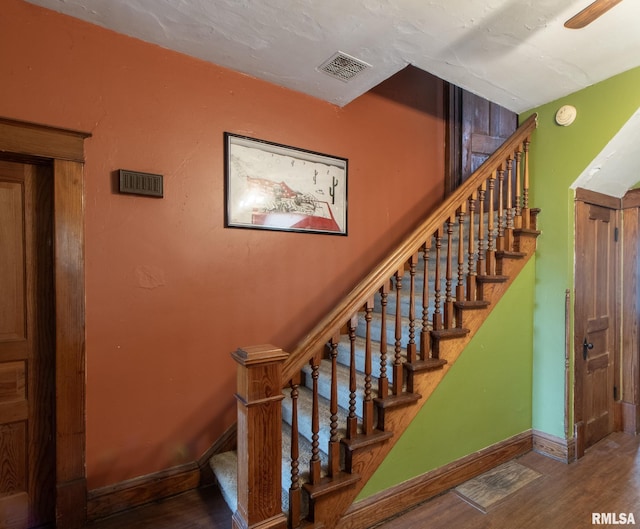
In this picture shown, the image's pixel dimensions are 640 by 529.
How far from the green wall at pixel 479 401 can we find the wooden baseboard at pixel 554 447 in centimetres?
11

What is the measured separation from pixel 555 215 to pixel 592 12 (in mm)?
1538

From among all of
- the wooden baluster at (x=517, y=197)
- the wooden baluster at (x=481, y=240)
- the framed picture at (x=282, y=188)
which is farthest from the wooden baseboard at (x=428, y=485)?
the framed picture at (x=282, y=188)

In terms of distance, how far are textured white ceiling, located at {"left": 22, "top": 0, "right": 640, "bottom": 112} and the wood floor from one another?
257cm

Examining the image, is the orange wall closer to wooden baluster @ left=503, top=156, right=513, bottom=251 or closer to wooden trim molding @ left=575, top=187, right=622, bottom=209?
wooden baluster @ left=503, top=156, right=513, bottom=251

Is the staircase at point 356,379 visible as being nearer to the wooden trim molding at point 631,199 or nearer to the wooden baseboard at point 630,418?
the wooden trim molding at point 631,199

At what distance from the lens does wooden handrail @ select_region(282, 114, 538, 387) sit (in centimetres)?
157

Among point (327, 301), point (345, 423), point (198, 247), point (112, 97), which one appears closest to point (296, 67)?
point (112, 97)

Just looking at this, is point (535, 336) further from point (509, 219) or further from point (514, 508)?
point (514, 508)

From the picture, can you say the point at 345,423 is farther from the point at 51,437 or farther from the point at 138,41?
the point at 138,41

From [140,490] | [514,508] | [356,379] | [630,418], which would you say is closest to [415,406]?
[356,379]

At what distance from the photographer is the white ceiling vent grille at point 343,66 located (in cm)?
203

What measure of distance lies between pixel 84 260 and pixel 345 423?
1.63m

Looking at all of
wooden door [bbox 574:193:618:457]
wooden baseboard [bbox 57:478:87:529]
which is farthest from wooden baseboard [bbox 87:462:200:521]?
wooden door [bbox 574:193:618:457]

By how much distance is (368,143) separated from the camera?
281 cm
